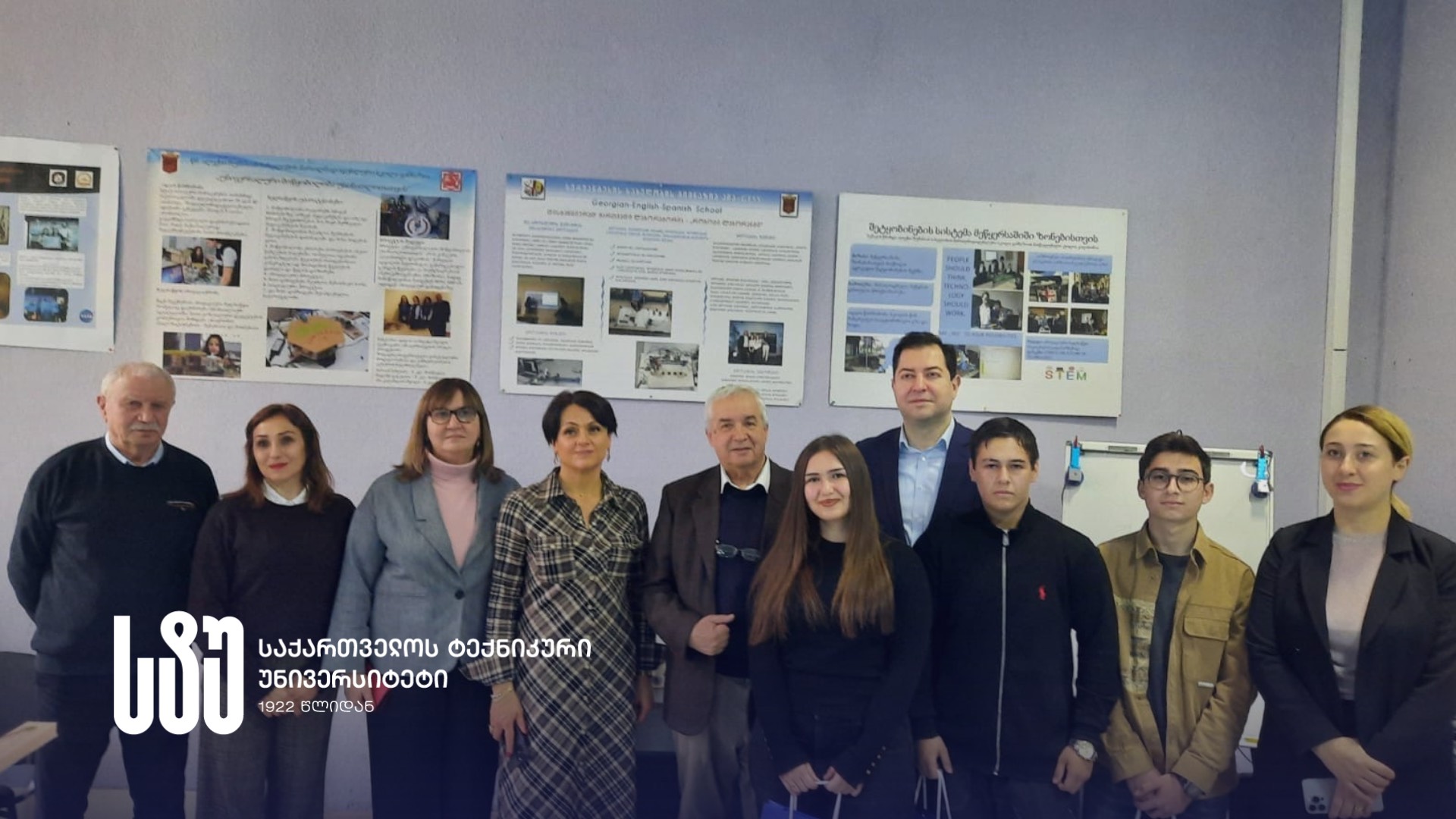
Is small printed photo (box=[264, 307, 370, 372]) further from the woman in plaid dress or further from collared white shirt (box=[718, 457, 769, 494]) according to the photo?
collared white shirt (box=[718, 457, 769, 494])

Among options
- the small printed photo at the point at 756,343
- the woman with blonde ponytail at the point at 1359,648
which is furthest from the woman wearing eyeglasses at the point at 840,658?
the small printed photo at the point at 756,343

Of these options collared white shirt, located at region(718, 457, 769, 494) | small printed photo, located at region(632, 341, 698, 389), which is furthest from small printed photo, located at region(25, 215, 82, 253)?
collared white shirt, located at region(718, 457, 769, 494)

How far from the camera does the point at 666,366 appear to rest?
326 cm

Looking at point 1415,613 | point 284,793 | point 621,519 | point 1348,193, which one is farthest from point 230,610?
point 1348,193

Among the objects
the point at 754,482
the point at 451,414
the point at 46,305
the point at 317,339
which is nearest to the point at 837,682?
the point at 754,482

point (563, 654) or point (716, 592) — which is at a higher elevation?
point (716, 592)

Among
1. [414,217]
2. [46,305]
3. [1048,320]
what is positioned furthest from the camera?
[1048,320]

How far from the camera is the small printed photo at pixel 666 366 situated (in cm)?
325

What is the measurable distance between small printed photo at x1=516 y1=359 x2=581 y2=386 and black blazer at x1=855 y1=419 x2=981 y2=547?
1.16 m

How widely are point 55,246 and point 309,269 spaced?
0.84 m

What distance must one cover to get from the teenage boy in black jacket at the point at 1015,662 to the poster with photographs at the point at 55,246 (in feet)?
9.55

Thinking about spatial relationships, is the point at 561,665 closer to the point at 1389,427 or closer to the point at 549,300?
the point at 549,300

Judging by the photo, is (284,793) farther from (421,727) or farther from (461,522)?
(461,522)

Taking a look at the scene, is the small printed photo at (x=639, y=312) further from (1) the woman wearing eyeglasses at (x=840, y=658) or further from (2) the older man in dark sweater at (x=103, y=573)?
(2) the older man in dark sweater at (x=103, y=573)
